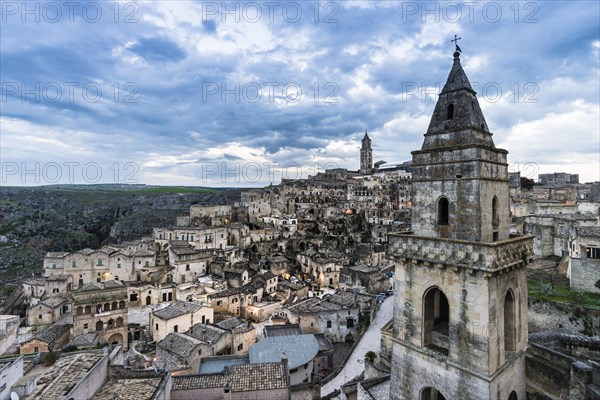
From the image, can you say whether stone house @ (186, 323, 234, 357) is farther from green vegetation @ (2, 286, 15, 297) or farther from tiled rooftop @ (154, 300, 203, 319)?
green vegetation @ (2, 286, 15, 297)

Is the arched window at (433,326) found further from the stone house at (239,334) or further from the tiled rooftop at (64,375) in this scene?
the stone house at (239,334)

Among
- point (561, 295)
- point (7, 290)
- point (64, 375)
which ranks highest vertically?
point (561, 295)

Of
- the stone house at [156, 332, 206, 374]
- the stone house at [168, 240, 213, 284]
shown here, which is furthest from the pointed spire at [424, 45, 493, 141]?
the stone house at [168, 240, 213, 284]

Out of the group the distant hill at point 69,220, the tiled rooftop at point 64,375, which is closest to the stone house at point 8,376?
the tiled rooftop at point 64,375

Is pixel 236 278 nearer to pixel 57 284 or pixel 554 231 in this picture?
pixel 57 284

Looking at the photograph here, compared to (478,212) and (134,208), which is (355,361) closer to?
(478,212)

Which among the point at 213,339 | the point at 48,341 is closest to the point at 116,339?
the point at 48,341
